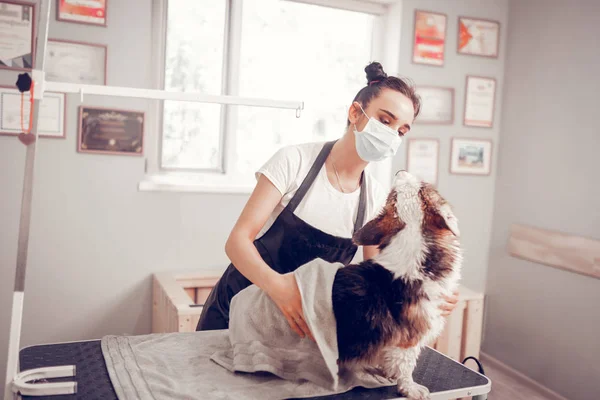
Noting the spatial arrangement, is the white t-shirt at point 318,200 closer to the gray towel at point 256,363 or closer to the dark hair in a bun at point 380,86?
the dark hair in a bun at point 380,86

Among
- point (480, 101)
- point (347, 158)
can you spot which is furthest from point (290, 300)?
point (480, 101)

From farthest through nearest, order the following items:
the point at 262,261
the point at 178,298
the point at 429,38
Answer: the point at 429,38, the point at 178,298, the point at 262,261

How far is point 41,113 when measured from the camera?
8.40ft

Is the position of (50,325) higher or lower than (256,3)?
lower

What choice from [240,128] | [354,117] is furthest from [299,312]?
[240,128]

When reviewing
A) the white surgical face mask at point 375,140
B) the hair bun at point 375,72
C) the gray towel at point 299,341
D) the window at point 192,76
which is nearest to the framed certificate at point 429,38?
the window at point 192,76

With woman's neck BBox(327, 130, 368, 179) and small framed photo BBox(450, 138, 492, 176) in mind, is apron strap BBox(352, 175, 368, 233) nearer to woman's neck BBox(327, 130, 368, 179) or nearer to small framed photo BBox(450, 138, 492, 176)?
woman's neck BBox(327, 130, 368, 179)

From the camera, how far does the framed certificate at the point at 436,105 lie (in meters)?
3.38

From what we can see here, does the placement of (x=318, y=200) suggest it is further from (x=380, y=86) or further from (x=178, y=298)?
(x=178, y=298)

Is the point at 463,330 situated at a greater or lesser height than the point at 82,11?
lesser

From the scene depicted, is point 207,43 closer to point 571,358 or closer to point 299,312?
point 299,312

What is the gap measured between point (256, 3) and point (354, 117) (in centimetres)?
168

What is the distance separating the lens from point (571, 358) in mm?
2982

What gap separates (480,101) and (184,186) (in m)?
2.01
